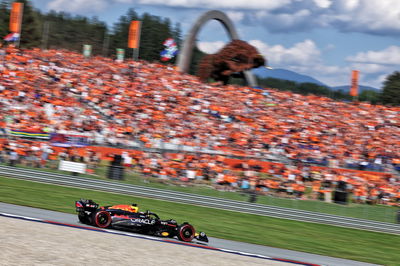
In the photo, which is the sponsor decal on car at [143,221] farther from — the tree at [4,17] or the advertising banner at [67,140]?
the tree at [4,17]

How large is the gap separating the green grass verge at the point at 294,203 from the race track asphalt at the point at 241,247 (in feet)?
20.9

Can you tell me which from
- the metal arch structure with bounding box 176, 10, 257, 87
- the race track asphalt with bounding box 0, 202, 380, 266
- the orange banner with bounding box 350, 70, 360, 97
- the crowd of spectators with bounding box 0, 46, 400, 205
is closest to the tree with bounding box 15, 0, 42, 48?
the metal arch structure with bounding box 176, 10, 257, 87

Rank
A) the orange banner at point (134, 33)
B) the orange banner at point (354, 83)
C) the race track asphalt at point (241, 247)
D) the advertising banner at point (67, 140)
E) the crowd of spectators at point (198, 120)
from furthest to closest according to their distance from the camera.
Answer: the orange banner at point (354, 83) → the orange banner at point (134, 33) → the advertising banner at point (67, 140) → the crowd of spectators at point (198, 120) → the race track asphalt at point (241, 247)

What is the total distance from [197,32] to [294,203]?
22.0 meters

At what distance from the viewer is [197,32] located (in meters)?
39.8

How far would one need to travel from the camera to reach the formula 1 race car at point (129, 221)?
12.2 meters

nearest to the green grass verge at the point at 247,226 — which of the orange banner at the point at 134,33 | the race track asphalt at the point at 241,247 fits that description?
the race track asphalt at the point at 241,247

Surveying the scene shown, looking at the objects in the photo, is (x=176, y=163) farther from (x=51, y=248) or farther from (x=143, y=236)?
(x=51, y=248)

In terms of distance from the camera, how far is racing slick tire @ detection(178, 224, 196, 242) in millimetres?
12470

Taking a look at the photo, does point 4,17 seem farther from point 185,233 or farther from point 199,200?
point 185,233

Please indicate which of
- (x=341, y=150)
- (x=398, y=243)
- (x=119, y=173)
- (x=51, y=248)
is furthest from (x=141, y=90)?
(x=51, y=248)

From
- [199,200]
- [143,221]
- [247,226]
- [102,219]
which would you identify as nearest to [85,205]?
[102,219]

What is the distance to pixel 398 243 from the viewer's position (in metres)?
18.3

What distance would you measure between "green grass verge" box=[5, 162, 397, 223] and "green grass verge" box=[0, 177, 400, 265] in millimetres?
706
